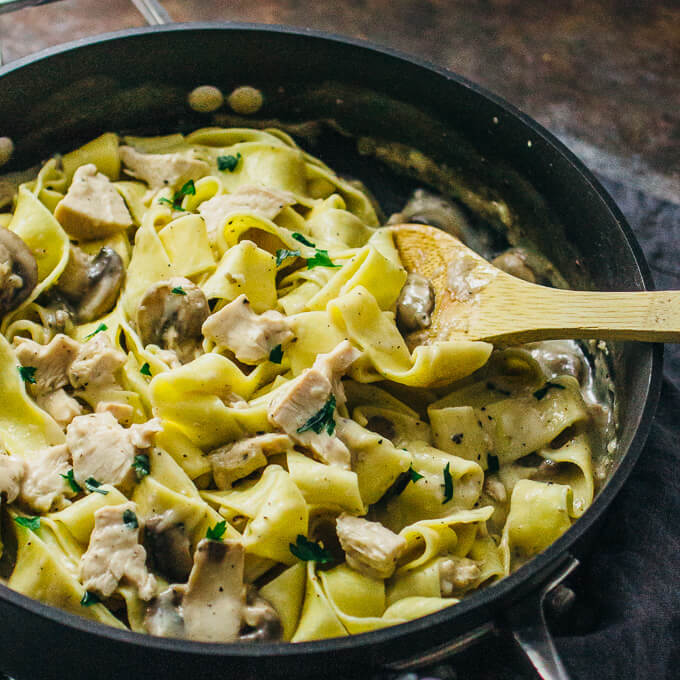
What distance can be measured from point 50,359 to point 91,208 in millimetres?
745

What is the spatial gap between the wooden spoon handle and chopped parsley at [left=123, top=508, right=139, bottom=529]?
134cm

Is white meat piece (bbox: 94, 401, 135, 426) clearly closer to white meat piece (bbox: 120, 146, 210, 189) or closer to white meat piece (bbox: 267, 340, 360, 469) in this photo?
white meat piece (bbox: 267, 340, 360, 469)

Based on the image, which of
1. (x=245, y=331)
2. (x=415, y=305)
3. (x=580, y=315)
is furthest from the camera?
(x=415, y=305)

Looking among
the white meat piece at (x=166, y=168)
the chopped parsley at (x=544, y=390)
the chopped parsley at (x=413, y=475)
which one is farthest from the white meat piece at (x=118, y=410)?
the chopped parsley at (x=544, y=390)

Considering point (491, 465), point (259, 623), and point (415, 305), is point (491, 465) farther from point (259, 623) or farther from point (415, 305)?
point (259, 623)

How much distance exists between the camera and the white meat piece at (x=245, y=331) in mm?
2875

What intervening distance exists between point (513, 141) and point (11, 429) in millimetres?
2239

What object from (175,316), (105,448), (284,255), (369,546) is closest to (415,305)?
(284,255)

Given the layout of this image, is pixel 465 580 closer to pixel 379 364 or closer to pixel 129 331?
pixel 379 364

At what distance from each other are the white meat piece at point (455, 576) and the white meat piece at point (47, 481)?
1.19 m

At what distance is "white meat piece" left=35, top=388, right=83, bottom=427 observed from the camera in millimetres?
2779

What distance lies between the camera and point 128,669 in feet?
6.47

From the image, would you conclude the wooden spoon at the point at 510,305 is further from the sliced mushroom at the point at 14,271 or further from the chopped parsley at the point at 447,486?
the sliced mushroom at the point at 14,271

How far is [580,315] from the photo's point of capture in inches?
109
